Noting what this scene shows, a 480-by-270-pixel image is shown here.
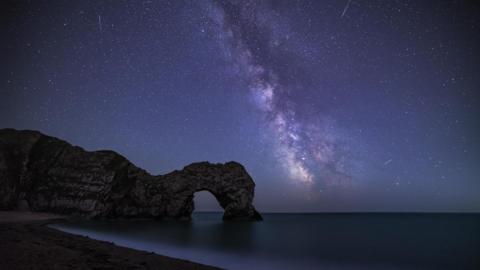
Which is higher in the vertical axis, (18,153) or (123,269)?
(18,153)

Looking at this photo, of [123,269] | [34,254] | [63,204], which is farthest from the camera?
[63,204]

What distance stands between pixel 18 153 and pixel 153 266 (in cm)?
8199

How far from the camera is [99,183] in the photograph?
8138cm

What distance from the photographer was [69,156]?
85188 millimetres

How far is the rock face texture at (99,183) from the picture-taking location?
77.2 metres

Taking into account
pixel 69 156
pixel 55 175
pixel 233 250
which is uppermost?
pixel 69 156

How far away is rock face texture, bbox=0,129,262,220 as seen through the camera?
253ft

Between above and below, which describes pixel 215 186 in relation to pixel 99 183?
above

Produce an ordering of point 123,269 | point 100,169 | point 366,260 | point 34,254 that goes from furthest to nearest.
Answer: point 100,169 < point 366,260 < point 34,254 < point 123,269

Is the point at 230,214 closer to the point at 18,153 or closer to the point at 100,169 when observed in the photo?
the point at 100,169

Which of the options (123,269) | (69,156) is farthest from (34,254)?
(69,156)

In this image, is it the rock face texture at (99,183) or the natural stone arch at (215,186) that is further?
the natural stone arch at (215,186)

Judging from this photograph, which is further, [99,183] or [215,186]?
[215,186]

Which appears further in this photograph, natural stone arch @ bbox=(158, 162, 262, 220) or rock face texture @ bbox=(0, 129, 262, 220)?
natural stone arch @ bbox=(158, 162, 262, 220)
